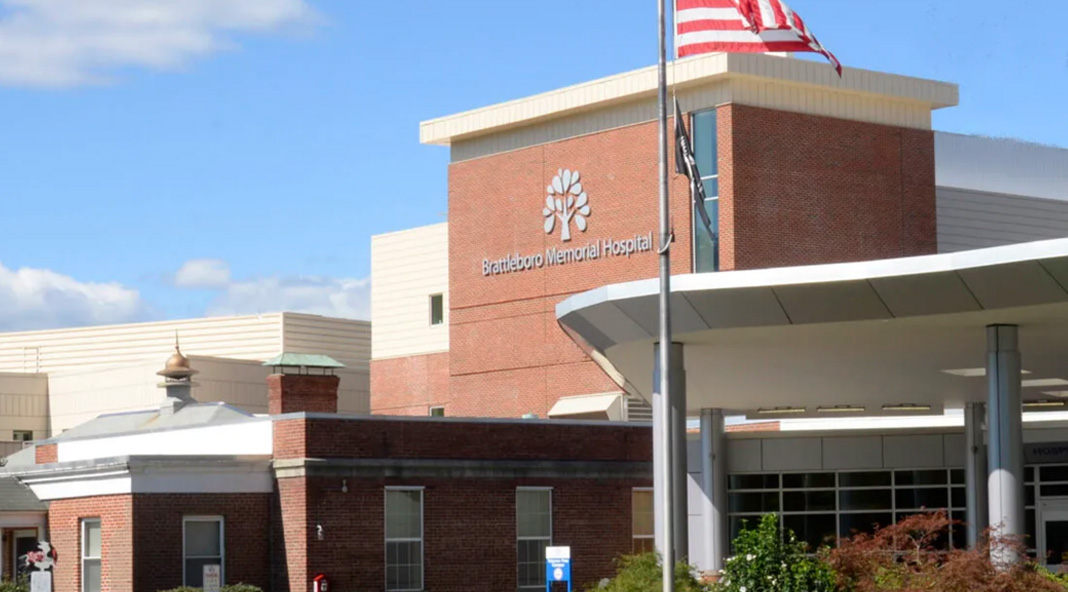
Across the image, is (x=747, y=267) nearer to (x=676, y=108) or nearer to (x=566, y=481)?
(x=566, y=481)

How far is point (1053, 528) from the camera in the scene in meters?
47.5

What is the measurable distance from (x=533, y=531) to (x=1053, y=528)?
1485cm

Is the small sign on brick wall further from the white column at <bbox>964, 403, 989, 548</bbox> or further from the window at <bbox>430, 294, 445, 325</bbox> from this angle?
the window at <bbox>430, 294, 445, 325</bbox>

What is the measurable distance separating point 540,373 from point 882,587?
36.2 meters

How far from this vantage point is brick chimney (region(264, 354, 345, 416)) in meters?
46.1

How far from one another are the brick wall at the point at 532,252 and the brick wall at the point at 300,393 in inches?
553

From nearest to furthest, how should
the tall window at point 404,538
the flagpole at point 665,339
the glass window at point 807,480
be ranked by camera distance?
the flagpole at point 665,339 < the tall window at point 404,538 < the glass window at point 807,480

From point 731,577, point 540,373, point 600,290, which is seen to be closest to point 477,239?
point 540,373

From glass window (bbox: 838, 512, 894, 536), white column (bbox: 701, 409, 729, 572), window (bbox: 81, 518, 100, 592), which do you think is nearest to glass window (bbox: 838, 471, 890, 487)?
glass window (bbox: 838, 512, 894, 536)

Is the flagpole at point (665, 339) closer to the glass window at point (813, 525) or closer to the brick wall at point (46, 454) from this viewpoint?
the glass window at point (813, 525)

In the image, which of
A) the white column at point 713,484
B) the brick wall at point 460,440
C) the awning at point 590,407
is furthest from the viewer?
the awning at point 590,407

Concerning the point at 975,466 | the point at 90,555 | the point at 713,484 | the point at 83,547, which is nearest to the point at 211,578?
the point at 90,555

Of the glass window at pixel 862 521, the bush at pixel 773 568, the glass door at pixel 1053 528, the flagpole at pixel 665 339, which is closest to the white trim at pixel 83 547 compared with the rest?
the flagpole at pixel 665 339

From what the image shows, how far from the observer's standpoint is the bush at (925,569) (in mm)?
26500
